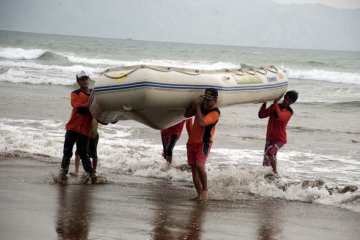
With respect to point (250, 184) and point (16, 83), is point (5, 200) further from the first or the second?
point (16, 83)

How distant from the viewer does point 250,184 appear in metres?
8.24

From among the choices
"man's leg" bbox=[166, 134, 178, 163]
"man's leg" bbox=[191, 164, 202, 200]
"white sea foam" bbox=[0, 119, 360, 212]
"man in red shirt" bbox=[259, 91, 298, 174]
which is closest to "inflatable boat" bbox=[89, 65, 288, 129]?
"man in red shirt" bbox=[259, 91, 298, 174]

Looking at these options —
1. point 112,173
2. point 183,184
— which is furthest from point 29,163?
point 183,184

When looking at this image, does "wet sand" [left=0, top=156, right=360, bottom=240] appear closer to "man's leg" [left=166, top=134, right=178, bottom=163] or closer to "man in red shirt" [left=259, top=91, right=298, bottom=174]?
"man's leg" [left=166, top=134, right=178, bottom=163]

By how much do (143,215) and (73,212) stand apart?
671 millimetres

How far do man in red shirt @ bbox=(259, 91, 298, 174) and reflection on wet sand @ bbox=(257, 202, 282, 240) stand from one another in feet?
4.60

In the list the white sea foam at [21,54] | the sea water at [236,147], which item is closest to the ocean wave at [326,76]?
the sea water at [236,147]

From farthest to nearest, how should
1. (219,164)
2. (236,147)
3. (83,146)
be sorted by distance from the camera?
(236,147) < (219,164) < (83,146)

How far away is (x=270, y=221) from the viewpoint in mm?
6344

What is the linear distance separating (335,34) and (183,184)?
13318 centimetres

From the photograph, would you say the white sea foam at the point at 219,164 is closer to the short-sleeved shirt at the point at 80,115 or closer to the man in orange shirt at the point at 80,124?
the man in orange shirt at the point at 80,124

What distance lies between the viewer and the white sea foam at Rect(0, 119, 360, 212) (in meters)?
7.95

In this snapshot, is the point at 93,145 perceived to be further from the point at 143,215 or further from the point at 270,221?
the point at 270,221

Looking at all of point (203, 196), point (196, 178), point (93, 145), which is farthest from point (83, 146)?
point (203, 196)
